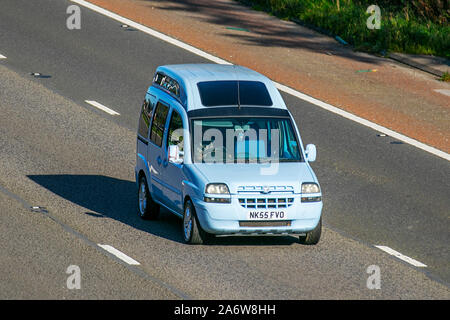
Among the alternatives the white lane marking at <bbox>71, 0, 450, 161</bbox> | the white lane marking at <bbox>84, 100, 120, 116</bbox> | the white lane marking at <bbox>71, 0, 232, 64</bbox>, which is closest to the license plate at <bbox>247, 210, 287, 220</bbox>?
the white lane marking at <bbox>71, 0, 450, 161</bbox>

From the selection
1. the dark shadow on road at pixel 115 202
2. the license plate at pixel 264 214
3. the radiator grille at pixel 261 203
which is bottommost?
the dark shadow on road at pixel 115 202

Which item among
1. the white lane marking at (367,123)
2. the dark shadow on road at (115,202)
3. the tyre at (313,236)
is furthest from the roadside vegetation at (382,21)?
the tyre at (313,236)

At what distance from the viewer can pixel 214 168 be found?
15.0m

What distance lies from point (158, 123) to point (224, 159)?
65.6 inches

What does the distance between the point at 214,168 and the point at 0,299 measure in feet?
12.5

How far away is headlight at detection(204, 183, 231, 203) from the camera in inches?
570

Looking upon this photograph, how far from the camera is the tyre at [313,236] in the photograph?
49.6ft

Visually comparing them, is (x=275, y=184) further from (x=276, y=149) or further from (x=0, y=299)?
(x=0, y=299)

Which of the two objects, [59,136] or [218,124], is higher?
[218,124]

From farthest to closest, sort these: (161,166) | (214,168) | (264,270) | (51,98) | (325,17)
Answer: (325,17) → (51,98) → (161,166) → (214,168) → (264,270)

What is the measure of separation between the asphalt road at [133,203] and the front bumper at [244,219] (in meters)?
0.37

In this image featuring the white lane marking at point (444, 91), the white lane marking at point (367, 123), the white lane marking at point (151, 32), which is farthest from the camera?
the white lane marking at point (151, 32)

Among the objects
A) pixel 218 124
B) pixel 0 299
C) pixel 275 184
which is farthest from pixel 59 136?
pixel 0 299

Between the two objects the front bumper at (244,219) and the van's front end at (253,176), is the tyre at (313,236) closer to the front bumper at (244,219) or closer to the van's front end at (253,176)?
the van's front end at (253,176)
